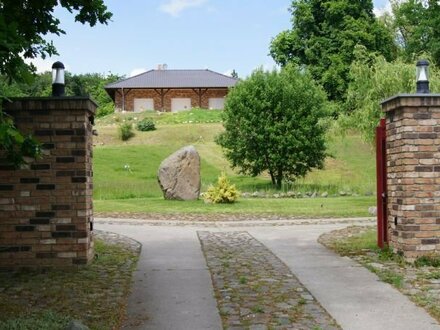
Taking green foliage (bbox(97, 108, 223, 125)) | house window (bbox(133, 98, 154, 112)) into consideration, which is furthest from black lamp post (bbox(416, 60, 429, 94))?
house window (bbox(133, 98, 154, 112))

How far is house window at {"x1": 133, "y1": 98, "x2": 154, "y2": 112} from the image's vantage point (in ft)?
185

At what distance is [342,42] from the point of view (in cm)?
4919

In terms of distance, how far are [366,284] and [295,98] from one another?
22.4 metres

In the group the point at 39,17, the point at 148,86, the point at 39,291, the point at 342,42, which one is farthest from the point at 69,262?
the point at 148,86

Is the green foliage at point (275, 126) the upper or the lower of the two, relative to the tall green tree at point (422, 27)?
lower

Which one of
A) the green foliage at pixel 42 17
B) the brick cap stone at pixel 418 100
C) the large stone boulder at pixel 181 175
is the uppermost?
the green foliage at pixel 42 17

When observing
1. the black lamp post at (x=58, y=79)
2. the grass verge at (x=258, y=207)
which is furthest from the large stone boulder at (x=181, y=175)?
the black lamp post at (x=58, y=79)

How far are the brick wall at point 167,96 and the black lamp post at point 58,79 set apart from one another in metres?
48.2

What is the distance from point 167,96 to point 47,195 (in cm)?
4919

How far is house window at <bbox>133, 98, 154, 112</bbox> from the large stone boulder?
36524 millimetres

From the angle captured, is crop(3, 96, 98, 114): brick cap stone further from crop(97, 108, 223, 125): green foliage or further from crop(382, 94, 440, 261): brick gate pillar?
crop(97, 108, 223, 125): green foliage

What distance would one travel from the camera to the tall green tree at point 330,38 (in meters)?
48.8

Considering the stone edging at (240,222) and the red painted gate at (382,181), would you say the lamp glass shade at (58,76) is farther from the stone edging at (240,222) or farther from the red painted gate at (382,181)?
the stone edging at (240,222)

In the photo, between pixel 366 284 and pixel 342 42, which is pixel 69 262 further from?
pixel 342 42
